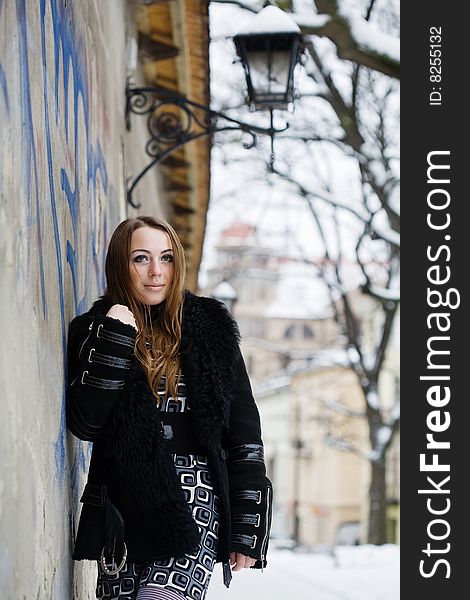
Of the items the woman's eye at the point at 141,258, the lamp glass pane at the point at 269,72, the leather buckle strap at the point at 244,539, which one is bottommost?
the leather buckle strap at the point at 244,539

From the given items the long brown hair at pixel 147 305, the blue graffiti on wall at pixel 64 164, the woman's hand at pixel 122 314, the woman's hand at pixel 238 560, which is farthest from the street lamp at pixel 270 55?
the woman's hand at pixel 238 560

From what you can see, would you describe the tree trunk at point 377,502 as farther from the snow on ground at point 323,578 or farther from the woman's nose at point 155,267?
the woman's nose at point 155,267

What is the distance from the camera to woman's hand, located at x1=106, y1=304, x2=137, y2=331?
3654 mm

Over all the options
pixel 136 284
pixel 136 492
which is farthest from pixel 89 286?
pixel 136 492

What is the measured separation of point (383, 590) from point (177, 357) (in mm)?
6182

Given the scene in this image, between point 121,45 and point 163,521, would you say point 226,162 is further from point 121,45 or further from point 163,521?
point 163,521

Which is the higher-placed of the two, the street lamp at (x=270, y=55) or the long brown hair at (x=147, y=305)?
the street lamp at (x=270, y=55)

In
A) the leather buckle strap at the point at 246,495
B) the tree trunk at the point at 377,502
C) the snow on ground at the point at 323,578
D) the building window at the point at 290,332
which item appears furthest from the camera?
the building window at the point at 290,332

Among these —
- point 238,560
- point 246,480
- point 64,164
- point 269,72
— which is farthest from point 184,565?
point 269,72

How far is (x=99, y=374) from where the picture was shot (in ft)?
11.8

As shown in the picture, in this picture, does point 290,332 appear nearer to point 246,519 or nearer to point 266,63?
point 266,63

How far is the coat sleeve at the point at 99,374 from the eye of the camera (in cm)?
358

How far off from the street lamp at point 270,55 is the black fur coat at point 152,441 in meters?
3.84

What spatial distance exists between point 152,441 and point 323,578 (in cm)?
743
